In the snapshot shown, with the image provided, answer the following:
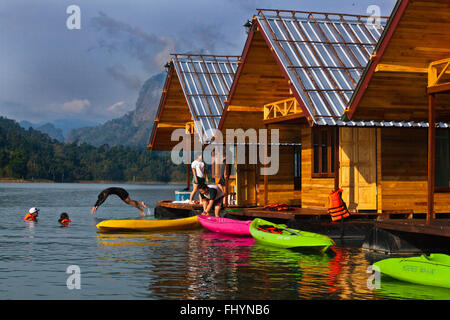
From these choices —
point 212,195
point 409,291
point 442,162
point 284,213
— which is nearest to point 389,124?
point 442,162

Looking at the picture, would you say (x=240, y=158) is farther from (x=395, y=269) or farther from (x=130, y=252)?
(x=395, y=269)

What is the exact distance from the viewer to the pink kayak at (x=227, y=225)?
23219 mm

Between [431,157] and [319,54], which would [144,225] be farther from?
[431,157]

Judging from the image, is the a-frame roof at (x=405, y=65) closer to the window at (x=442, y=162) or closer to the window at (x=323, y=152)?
the window at (x=442, y=162)

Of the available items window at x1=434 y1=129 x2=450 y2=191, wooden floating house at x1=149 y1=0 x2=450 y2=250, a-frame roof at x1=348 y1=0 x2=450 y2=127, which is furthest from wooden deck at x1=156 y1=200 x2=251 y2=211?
a-frame roof at x1=348 y1=0 x2=450 y2=127

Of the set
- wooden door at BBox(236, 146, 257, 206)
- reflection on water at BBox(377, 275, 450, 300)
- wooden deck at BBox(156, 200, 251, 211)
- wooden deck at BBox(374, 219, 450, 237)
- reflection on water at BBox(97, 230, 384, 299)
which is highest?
wooden door at BBox(236, 146, 257, 206)

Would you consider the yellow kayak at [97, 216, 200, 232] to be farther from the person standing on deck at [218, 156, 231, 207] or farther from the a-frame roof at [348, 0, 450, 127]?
the a-frame roof at [348, 0, 450, 127]

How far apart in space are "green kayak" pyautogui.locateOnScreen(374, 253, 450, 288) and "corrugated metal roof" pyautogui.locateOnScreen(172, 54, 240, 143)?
1690 centimetres

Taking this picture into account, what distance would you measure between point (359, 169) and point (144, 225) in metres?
8.57

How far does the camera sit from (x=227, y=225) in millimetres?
23969

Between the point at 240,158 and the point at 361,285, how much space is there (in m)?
18.6

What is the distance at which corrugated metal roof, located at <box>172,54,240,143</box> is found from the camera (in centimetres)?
3158

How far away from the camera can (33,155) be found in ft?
614
